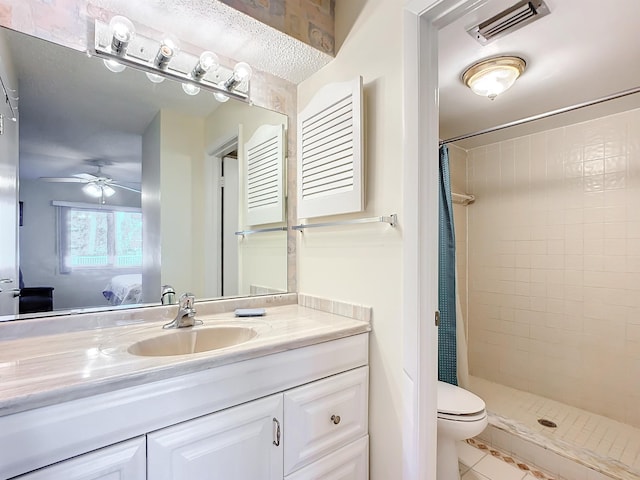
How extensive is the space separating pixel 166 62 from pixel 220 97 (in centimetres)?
26

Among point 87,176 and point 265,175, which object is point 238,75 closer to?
point 265,175

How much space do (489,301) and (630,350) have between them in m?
0.91

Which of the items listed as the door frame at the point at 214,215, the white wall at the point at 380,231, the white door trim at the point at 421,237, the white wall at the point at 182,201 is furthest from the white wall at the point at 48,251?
the white door trim at the point at 421,237

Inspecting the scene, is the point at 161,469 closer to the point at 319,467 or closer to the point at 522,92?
the point at 319,467

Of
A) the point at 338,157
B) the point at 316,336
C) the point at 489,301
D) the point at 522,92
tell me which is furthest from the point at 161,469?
the point at 489,301

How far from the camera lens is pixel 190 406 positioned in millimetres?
858

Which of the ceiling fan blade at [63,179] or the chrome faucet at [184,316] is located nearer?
the ceiling fan blade at [63,179]

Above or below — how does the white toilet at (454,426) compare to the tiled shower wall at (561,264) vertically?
below

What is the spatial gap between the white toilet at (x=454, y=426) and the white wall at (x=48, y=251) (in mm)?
1587

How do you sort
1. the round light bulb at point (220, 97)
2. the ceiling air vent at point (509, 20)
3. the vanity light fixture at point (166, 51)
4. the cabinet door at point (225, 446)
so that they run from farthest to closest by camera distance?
the round light bulb at point (220, 97) < the vanity light fixture at point (166, 51) < the ceiling air vent at point (509, 20) < the cabinet door at point (225, 446)

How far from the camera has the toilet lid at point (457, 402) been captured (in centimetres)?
152

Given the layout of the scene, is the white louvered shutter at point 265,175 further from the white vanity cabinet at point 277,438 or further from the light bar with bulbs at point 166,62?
the white vanity cabinet at point 277,438

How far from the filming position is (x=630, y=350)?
213 cm

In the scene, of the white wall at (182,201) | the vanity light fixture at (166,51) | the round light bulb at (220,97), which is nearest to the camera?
the vanity light fixture at (166,51)
